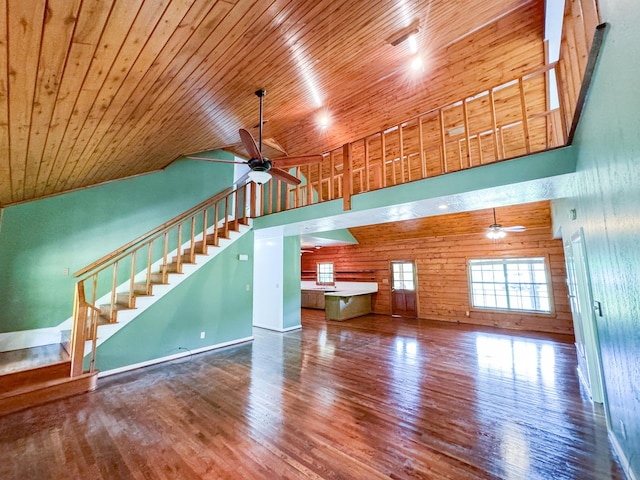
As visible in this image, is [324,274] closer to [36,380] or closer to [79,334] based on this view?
[79,334]

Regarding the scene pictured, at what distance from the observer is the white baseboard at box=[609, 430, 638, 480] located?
1.84 meters

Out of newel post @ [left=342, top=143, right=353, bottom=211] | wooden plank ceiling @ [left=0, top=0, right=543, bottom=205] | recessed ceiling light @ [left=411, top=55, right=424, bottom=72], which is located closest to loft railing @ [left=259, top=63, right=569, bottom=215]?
newel post @ [left=342, top=143, right=353, bottom=211]

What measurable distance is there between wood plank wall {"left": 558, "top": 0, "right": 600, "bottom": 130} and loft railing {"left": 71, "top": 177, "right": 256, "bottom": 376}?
4.93 metres

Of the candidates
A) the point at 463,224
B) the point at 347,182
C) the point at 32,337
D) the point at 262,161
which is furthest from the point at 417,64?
the point at 32,337

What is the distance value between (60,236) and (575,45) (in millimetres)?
6872

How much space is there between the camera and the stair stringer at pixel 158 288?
3.94 meters

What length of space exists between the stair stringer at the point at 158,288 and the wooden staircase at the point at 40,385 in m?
0.37

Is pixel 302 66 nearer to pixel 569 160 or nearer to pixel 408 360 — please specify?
pixel 569 160

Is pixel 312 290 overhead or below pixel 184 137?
below

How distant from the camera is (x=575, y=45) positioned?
241 cm

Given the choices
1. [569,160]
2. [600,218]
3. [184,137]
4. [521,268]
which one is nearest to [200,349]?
[184,137]

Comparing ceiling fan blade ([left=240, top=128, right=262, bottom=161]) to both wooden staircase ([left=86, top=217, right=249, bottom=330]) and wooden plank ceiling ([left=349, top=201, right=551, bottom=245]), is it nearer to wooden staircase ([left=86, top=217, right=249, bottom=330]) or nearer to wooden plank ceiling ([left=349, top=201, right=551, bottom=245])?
wooden staircase ([left=86, top=217, right=249, bottom=330])

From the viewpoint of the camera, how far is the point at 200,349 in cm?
507

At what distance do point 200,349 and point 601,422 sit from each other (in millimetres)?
5472
